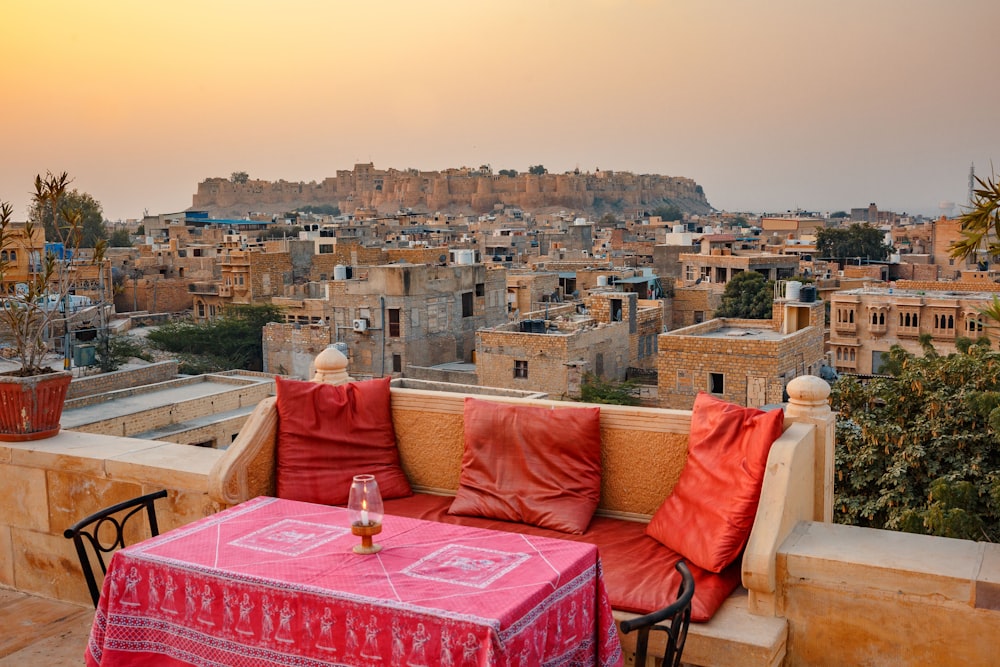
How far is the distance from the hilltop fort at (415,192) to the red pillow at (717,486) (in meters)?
112

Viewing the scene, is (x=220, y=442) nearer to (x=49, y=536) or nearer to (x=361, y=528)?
(x=49, y=536)

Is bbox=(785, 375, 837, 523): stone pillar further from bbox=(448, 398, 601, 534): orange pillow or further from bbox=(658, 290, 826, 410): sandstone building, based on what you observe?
bbox=(658, 290, 826, 410): sandstone building

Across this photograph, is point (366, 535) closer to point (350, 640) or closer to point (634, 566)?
point (350, 640)

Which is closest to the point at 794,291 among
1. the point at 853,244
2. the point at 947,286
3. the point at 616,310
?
the point at 616,310

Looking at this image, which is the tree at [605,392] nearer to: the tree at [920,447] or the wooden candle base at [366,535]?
the tree at [920,447]

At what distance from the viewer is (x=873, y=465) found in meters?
10.9

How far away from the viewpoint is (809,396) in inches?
138

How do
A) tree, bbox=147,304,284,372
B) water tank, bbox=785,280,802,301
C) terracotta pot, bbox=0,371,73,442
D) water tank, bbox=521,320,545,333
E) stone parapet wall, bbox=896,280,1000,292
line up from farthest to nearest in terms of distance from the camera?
tree, bbox=147,304,284,372, stone parapet wall, bbox=896,280,1000,292, water tank, bbox=785,280,802,301, water tank, bbox=521,320,545,333, terracotta pot, bbox=0,371,73,442

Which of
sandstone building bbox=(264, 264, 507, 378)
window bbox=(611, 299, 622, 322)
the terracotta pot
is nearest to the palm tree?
the terracotta pot

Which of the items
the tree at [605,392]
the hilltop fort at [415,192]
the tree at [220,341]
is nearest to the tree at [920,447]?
the tree at [605,392]

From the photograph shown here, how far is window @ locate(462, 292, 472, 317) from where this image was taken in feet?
93.4

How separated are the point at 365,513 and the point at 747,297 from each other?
32.6 metres

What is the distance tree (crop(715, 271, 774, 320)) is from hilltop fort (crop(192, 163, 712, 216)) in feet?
272

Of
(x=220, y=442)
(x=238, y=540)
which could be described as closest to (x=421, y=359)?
(x=220, y=442)
